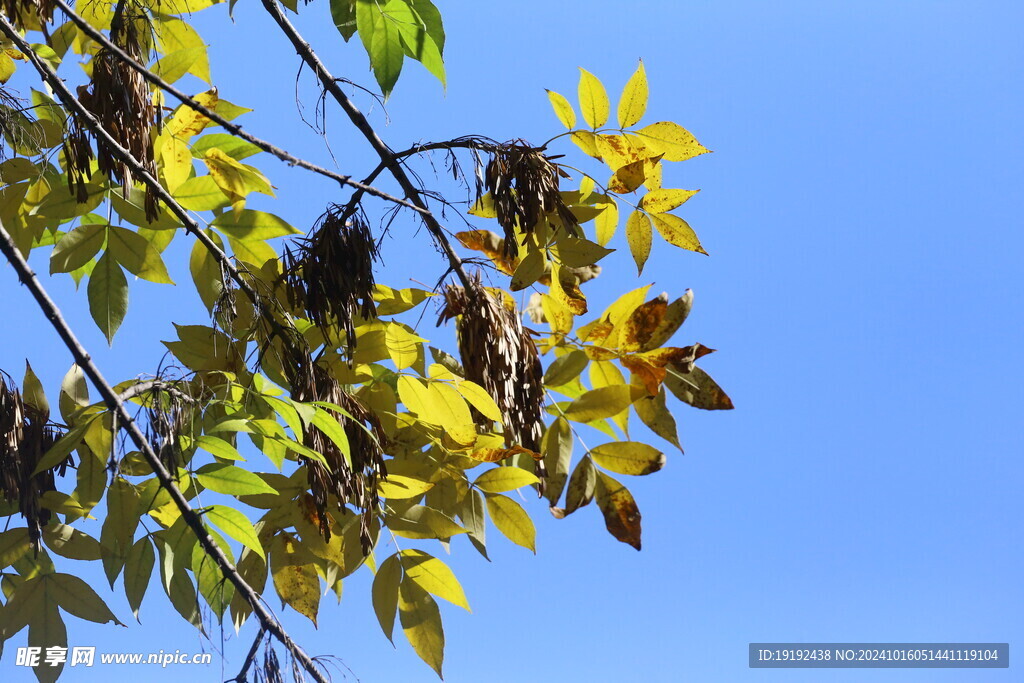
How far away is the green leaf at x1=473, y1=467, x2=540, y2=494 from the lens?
122cm

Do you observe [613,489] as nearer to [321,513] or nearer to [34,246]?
[321,513]

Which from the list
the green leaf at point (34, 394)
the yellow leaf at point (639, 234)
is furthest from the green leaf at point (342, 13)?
the green leaf at point (34, 394)

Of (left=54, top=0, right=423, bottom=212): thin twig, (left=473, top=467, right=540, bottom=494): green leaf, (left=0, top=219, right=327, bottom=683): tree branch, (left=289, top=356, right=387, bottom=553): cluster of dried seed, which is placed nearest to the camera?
(left=54, top=0, right=423, bottom=212): thin twig

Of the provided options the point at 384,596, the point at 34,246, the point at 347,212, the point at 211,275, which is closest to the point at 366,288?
the point at 347,212

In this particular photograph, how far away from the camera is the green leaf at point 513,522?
126cm

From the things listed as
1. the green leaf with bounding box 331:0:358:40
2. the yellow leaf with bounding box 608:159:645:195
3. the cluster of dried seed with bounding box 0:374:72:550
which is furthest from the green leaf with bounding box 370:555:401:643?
the green leaf with bounding box 331:0:358:40

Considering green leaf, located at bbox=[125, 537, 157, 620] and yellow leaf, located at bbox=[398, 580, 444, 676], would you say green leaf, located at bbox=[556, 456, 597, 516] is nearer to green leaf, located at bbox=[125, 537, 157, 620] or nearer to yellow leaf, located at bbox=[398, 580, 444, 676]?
yellow leaf, located at bbox=[398, 580, 444, 676]

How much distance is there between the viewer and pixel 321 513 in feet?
3.72

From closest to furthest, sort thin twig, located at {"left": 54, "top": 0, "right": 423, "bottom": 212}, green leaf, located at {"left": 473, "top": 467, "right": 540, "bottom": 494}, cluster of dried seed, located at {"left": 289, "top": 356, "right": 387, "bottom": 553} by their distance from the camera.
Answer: thin twig, located at {"left": 54, "top": 0, "right": 423, "bottom": 212} → cluster of dried seed, located at {"left": 289, "top": 356, "right": 387, "bottom": 553} → green leaf, located at {"left": 473, "top": 467, "right": 540, "bottom": 494}

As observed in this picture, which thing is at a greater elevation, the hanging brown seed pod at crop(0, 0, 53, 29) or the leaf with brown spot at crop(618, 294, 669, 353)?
the hanging brown seed pod at crop(0, 0, 53, 29)

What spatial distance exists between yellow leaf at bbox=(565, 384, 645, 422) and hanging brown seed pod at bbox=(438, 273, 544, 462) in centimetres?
6

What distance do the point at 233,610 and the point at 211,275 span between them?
0.47 meters

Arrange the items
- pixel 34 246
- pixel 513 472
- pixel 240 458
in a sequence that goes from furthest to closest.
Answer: pixel 34 246 → pixel 513 472 → pixel 240 458

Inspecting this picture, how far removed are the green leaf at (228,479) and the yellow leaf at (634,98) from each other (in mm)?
712
